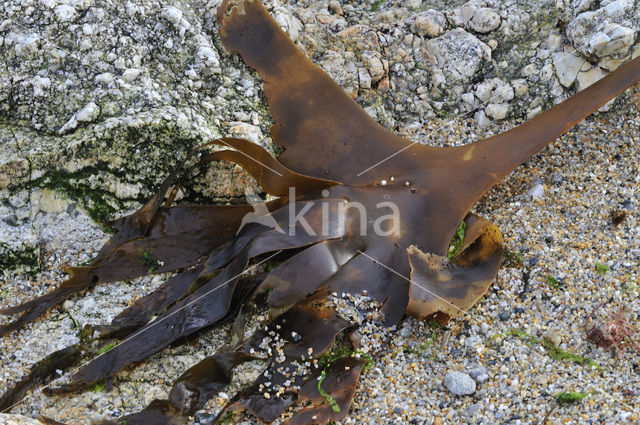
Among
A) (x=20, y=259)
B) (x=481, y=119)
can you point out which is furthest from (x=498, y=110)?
(x=20, y=259)

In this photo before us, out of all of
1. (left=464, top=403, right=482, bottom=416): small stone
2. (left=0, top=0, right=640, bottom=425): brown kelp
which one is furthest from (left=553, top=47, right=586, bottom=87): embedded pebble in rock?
(left=464, top=403, right=482, bottom=416): small stone

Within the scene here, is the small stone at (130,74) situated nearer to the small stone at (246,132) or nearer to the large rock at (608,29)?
the small stone at (246,132)

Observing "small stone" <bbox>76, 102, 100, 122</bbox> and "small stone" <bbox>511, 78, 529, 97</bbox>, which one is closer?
"small stone" <bbox>76, 102, 100, 122</bbox>

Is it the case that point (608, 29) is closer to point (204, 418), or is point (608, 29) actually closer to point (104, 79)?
point (104, 79)

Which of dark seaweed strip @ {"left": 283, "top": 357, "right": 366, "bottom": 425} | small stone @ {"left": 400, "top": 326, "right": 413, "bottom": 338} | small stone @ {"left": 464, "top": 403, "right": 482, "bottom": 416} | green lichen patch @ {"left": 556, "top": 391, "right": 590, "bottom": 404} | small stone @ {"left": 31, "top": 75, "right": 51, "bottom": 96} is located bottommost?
green lichen patch @ {"left": 556, "top": 391, "right": 590, "bottom": 404}

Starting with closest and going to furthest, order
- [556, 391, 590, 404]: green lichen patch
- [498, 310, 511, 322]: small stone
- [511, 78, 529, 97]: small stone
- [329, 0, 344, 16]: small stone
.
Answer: [556, 391, 590, 404]: green lichen patch
[498, 310, 511, 322]: small stone
[511, 78, 529, 97]: small stone
[329, 0, 344, 16]: small stone

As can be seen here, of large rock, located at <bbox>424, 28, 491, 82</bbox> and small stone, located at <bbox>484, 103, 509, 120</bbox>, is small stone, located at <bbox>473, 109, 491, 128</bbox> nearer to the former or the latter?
small stone, located at <bbox>484, 103, 509, 120</bbox>

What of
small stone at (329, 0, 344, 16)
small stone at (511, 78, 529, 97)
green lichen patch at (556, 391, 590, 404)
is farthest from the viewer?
small stone at (329, 0, 344, 16)
